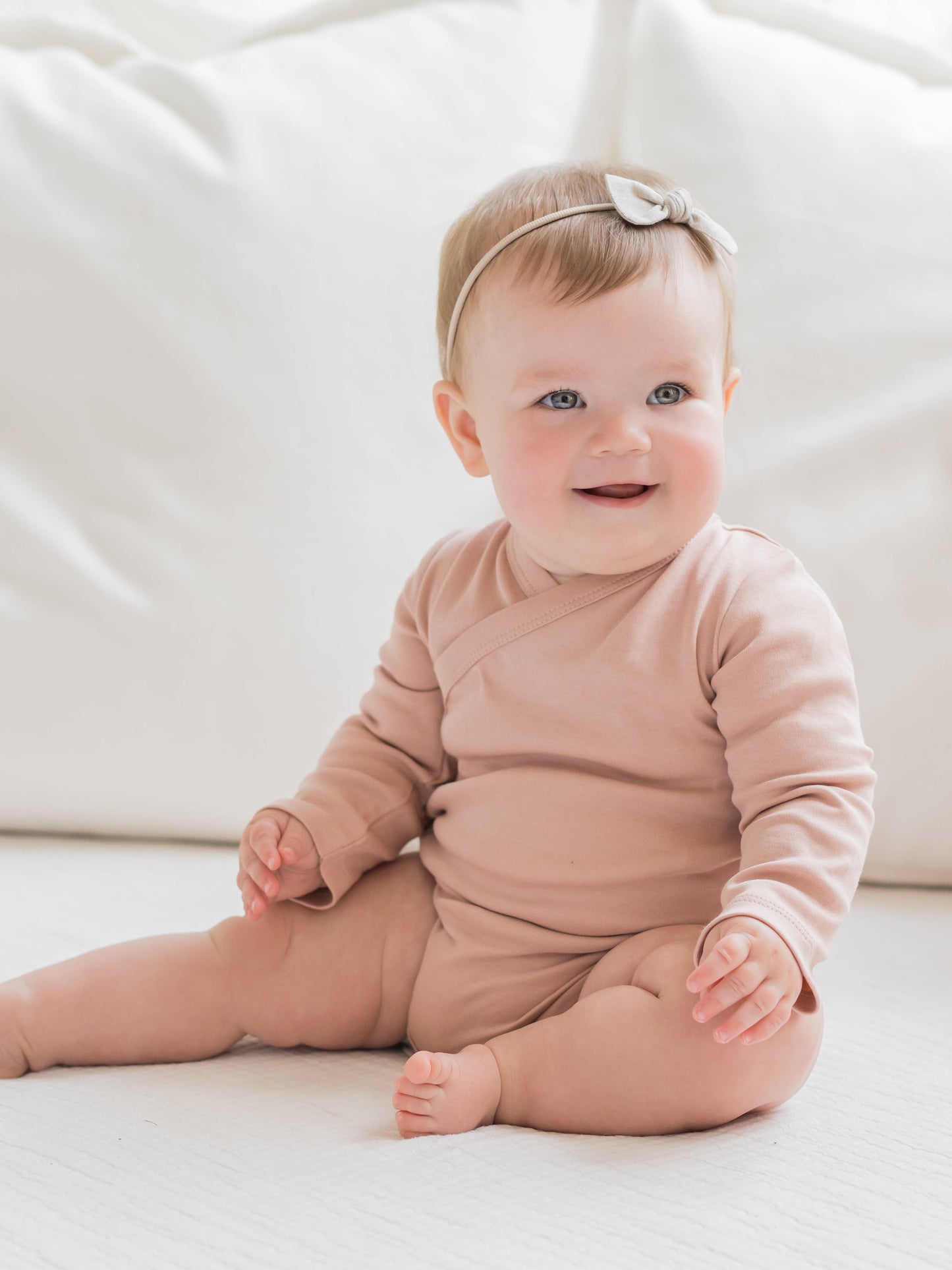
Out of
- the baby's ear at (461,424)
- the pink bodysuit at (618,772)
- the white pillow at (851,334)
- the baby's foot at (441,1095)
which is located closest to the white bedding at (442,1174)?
the baby's foot at (441,1095)

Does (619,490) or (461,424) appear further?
(461,424)

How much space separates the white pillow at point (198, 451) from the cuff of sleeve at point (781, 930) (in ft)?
1.85

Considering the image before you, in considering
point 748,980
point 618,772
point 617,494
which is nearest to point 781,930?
point 748,980

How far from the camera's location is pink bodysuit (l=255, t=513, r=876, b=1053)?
0.79m

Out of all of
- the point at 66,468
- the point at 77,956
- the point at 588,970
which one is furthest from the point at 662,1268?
the point at 66,468

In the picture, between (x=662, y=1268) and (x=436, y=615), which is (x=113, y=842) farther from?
(x=662, y=1268)

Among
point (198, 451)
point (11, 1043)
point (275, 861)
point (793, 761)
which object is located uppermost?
point (198, 451)

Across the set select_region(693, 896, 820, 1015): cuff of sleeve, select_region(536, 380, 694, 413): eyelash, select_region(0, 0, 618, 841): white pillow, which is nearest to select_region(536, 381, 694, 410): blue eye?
select_region(536, 380, 694, 413): eyelash

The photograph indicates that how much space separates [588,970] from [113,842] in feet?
1.86

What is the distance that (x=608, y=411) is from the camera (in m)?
0.82

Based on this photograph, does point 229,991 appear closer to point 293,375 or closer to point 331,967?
point 331,967

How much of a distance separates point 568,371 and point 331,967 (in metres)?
0.42

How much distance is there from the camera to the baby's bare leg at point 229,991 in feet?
2.78

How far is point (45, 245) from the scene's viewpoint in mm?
1229
